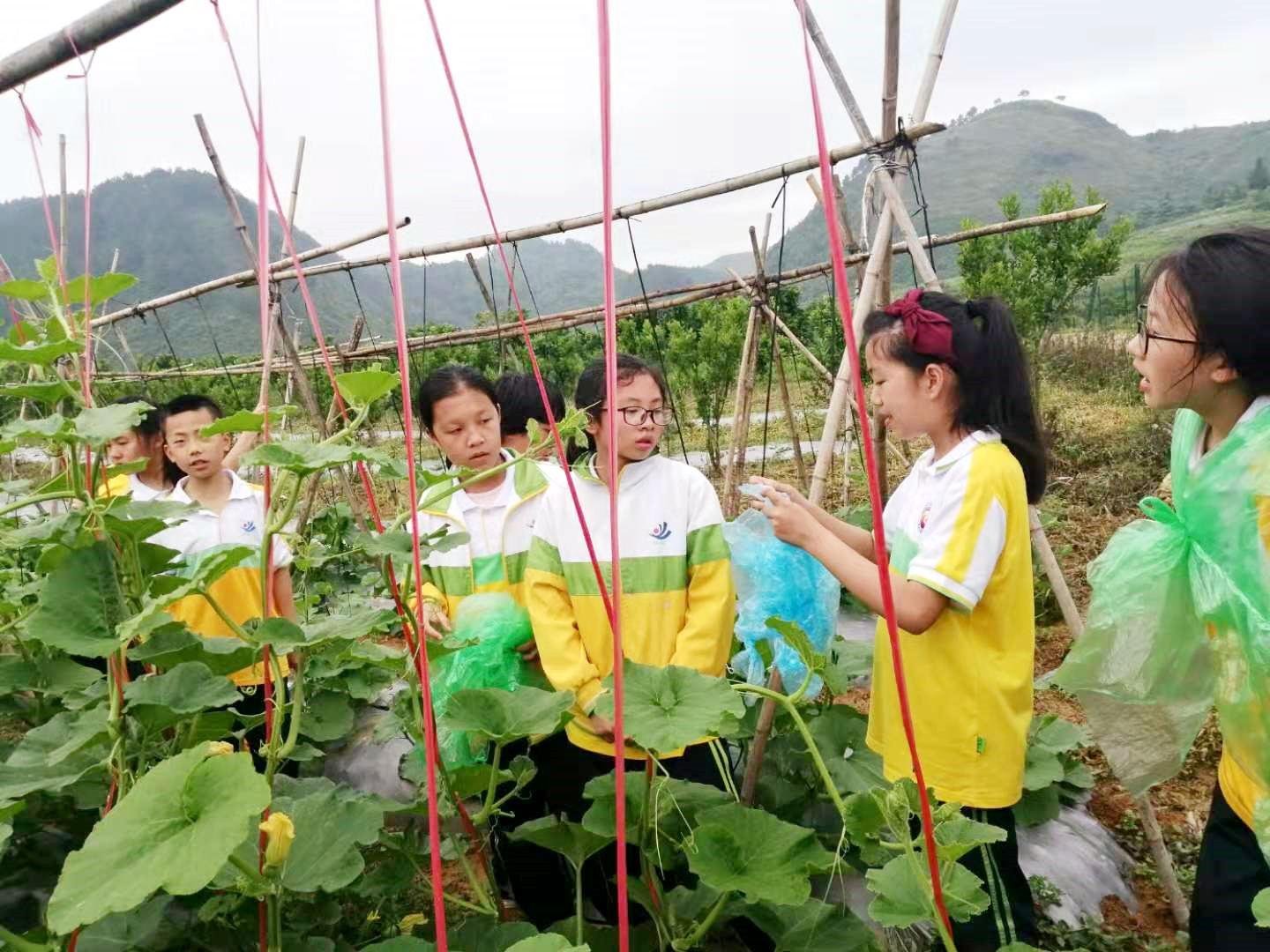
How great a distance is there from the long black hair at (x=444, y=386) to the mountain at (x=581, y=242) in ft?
48.2

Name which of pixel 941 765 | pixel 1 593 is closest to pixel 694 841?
pixel 941 765

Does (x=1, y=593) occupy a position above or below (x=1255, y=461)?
below

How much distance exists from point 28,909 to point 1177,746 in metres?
1.71

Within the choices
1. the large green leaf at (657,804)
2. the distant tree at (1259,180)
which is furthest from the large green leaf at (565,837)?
the distant tree at (1259,180)

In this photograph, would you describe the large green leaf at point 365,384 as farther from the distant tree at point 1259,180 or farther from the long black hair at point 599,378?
the distant tree at point 1259,180

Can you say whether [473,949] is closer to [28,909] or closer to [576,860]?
[576,860]

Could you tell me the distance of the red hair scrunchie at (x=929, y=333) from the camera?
4.39ft

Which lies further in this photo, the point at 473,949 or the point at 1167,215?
the point at 1167,215

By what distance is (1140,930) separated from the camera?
194 centimetres

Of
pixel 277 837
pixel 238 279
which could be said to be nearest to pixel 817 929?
pixel 277 837

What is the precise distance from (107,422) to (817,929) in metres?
1.16

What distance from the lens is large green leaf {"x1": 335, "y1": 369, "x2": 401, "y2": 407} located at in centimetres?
86

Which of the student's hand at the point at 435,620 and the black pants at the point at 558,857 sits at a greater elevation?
the student's hand at the point at 435,620

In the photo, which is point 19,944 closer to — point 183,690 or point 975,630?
point 183,690
